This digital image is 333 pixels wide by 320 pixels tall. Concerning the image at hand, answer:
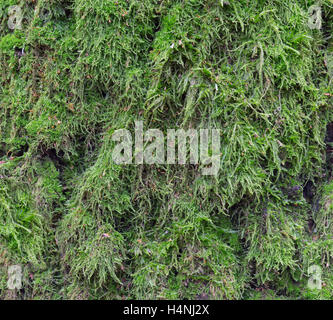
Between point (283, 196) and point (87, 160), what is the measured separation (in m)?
0.97

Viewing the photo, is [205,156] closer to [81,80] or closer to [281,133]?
[281,133]

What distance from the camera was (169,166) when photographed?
→ 58.6 inches

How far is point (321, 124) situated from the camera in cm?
152

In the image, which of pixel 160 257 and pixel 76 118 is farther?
pixel 76 118

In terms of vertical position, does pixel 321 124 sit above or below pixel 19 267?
above

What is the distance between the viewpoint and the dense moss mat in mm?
1414

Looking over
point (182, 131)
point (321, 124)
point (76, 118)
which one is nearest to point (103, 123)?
point (76, 118)

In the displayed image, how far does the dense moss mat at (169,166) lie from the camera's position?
1414 mm

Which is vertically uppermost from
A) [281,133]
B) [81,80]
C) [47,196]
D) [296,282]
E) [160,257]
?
[81,80]
